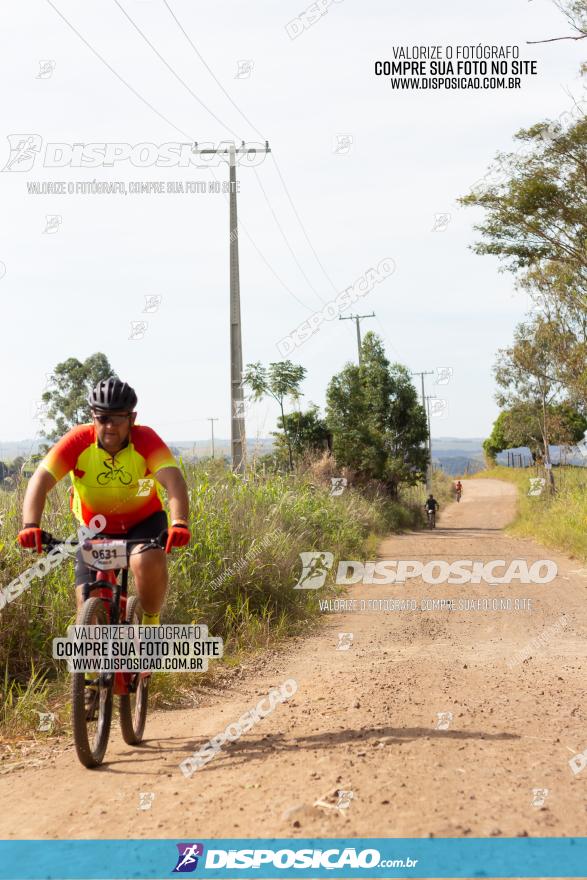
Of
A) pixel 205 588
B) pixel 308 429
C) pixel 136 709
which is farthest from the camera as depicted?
pixel 308 429

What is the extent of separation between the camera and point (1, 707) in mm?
6410

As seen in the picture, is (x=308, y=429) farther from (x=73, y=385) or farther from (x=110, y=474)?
(x=110, y=474)

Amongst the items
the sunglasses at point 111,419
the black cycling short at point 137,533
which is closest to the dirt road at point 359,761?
the black cycling short at point 137,533

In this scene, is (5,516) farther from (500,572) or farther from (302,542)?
(500,572)

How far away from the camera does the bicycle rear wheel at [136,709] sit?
5527 millimetres

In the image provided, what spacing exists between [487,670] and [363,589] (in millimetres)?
7208

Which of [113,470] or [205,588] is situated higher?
[113,470]

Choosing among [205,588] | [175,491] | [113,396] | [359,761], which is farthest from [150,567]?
[205,588]

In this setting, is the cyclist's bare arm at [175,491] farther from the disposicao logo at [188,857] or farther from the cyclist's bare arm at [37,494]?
the disposicao logo at [188,857]

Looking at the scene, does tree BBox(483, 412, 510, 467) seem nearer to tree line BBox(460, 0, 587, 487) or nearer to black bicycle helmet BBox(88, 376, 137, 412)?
tree line BBox(460, 0, 587, 487)

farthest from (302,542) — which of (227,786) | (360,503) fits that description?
(360,503)

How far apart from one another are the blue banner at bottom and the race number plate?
1.76 m

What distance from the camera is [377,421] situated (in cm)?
4066

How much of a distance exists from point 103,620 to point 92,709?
49cm
